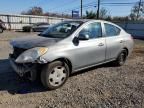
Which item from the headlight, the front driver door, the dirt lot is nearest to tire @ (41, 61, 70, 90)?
the dirt lot

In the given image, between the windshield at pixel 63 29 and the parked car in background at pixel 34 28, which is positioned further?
the parked car in background at pixel 34 28

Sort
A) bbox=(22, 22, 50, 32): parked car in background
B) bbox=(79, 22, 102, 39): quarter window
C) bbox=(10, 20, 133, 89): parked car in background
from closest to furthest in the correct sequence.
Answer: bbox=(10, 20, 133, 89): parked car in background < bbox=(79, 22, 102, 39): quarter window < bbox=(22, 22, 50, 32): parked car in background

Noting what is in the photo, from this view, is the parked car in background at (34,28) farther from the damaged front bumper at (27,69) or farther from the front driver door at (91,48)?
the damaged front bumper at (27,69)

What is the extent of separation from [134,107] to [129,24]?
113ft

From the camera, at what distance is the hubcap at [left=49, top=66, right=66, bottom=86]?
546 cm

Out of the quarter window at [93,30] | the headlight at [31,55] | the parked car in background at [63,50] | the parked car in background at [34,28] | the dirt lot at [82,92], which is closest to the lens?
the dirt lot at [82,92]

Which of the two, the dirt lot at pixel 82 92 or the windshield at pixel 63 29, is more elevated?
the windshield at pixel 63 29

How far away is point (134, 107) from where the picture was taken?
4.71 meters

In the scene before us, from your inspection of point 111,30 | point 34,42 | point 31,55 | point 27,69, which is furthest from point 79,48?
point 111,30

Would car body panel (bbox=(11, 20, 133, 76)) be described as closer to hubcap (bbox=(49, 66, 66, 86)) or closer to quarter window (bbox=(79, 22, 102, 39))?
quarter window (bbox=(79, 22, 102, 39))

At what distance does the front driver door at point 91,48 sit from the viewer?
606cm

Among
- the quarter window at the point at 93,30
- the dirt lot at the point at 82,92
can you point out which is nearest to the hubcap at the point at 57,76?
the dirt lot at the point at 82,92

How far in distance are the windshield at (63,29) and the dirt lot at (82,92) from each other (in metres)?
1.20

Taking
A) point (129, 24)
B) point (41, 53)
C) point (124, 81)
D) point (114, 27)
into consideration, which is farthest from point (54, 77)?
point (129, 24)
